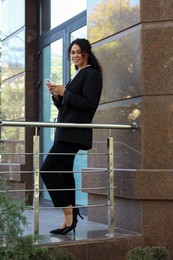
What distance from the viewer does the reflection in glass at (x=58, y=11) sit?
8266mm

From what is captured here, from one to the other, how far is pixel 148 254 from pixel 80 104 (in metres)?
1.58

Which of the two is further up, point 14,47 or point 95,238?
point 14,47

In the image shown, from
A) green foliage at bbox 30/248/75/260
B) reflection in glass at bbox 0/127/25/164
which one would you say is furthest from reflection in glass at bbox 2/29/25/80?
green foliage at bbox 30/248/75/260

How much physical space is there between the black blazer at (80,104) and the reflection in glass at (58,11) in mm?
3065

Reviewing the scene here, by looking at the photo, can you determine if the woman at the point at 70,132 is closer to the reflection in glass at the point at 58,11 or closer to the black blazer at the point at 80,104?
the black blazer at the point at 80,104

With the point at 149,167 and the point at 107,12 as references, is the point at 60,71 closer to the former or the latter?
the point at 107,12

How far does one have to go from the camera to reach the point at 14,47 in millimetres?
9359

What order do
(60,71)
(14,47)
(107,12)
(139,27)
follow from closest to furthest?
1. (139,27)
2. (107,12)
3. (60,71)
4. (14,47)

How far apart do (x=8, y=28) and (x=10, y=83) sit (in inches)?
41.8

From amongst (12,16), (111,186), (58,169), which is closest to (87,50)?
(58,169)

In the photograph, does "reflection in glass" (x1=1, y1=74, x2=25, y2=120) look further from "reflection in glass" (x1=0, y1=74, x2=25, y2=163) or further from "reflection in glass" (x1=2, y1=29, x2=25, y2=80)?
"reflection in glass" (x1=2, y1=29, x2=25, y2=80)

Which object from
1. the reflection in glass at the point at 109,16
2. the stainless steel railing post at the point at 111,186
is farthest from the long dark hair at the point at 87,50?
the stainless steel railing post at the point at 111,186

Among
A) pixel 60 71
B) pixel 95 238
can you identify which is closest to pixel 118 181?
pixel 95 238

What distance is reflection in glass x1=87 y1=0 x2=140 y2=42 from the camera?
18.3ft
